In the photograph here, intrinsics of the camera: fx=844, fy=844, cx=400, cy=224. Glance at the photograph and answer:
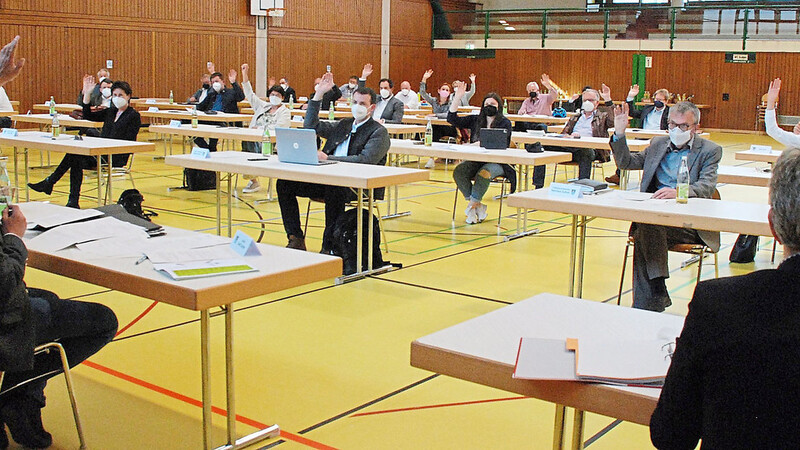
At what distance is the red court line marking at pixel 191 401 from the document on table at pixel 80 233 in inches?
29.9

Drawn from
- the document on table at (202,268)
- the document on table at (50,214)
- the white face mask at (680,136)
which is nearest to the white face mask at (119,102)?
the document on table at (50,214)

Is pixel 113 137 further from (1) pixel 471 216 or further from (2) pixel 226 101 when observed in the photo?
(2) pixel 226 101

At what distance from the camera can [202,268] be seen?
273cm

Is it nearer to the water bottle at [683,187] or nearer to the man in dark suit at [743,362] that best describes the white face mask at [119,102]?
the water bottle at [683,187]

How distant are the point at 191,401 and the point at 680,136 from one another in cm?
327

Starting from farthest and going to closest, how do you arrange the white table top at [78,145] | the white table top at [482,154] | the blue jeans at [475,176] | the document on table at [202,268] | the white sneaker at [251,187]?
the white sneaker at [251,187] < the blue jeans at [475,176] < the white table top at [482,154] < the white table top at [78,145] < the document on table at [202,268]

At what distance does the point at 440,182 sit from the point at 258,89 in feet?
33.3

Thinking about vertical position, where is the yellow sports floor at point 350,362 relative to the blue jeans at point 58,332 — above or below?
below

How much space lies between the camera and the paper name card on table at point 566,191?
4.56m

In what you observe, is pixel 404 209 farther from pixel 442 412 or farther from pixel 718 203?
pixel 442 412

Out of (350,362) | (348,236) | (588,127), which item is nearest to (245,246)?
(350,362)

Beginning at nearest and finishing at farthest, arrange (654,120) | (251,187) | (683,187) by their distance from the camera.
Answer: (683,187) < (251,187) < (654,120)

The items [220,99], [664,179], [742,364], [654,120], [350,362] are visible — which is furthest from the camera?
[220,99]

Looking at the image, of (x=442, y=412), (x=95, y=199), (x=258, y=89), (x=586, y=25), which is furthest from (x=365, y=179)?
(x=586, y=25)
